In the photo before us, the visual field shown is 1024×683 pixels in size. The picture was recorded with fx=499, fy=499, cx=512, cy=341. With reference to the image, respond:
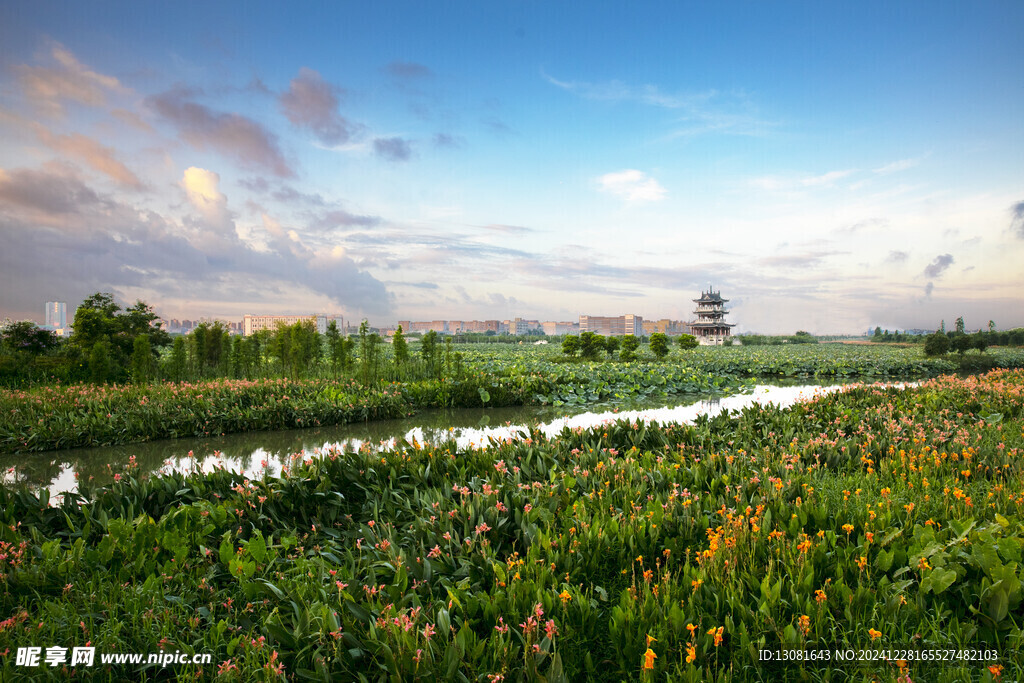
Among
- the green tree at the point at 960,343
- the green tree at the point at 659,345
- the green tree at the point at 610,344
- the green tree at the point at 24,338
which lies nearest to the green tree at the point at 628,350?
the green tree at the point at 610,344

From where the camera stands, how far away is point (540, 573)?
2830 mm

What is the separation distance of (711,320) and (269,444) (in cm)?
5819

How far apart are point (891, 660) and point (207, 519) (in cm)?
443

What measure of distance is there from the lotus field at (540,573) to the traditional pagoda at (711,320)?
56690mm

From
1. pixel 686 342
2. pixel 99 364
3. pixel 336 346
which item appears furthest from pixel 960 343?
pixel 99 364

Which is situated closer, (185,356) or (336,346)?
(185,356)

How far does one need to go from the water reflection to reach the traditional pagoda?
5042 centimetres

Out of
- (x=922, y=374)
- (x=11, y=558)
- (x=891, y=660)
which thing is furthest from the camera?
(x=922, y=374)

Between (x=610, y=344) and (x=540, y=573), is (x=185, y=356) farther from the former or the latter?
(x=610, y=344)

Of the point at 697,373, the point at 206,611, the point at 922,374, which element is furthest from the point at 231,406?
the point at 922,374

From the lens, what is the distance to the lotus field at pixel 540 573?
2307 mm

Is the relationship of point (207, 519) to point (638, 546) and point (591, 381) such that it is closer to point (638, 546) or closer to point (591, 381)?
point (638, 546)

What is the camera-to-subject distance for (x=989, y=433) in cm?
596

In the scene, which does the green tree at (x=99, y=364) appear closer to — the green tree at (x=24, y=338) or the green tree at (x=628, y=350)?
the green tree at (x=24, y=338)
